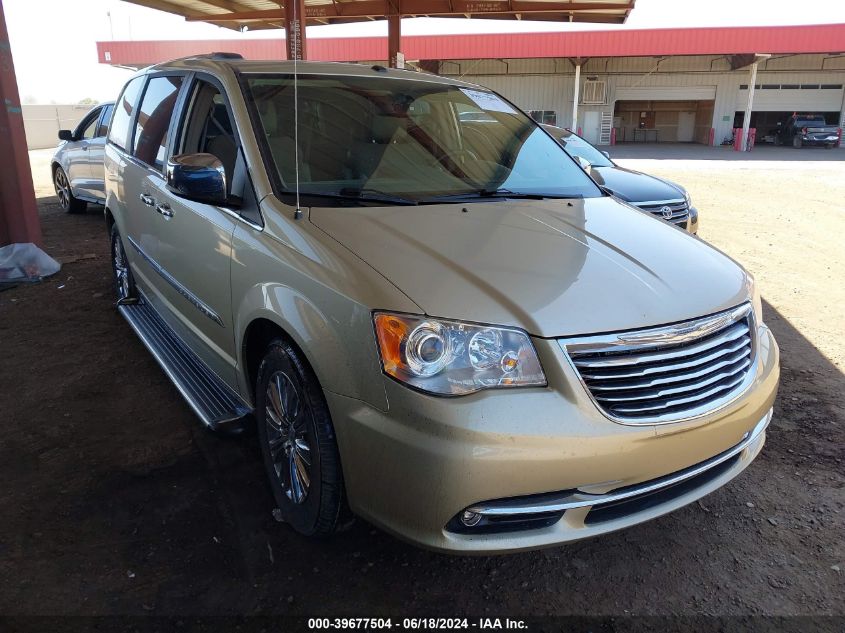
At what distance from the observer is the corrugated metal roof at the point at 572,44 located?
3011 centimetres

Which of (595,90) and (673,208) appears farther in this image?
(595,90)

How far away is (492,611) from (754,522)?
1295mm

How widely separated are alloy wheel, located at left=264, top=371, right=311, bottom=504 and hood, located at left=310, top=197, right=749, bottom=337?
24.9 inches

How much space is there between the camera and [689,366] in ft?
7.14

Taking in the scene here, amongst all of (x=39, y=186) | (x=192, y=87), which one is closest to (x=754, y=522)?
(x=192, y=87)

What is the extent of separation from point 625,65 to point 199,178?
39.4 metres

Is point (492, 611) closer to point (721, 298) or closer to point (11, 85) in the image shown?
point (721, 298)

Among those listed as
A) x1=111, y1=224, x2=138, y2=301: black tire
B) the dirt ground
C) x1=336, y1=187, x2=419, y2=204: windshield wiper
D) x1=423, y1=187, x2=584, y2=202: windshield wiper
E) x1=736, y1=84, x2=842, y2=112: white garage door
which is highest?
x1=736, y1=84, x2=842, y2=112: white garage door

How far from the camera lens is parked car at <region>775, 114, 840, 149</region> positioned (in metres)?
32.2

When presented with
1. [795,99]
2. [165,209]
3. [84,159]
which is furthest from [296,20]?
[795,99]

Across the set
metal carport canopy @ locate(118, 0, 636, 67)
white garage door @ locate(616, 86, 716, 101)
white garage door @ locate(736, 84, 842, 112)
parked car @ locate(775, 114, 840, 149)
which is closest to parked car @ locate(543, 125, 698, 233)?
metal carport canopy @ locate(118, 0, 636, 67)

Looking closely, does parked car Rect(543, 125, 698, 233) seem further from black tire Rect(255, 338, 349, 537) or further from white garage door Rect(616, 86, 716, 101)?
white garage door Rect(616, 86, 716, 101)

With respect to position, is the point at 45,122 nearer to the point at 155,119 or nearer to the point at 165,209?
the point at 155,119

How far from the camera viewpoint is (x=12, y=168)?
6.51 m
